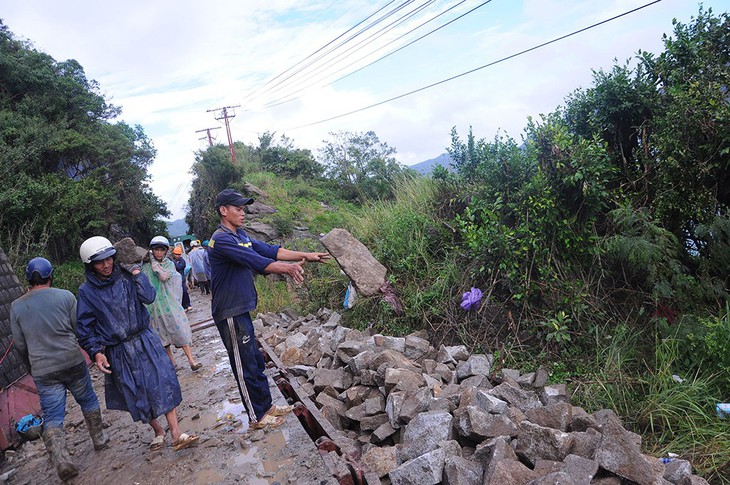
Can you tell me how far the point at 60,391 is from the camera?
4125mm

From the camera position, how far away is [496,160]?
5980mm

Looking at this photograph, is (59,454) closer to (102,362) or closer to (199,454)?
(102,362)

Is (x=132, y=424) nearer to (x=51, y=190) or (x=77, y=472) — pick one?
(x=77, y=472)

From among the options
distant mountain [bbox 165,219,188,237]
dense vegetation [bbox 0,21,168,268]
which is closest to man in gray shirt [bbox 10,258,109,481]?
dense vegetation [bbox 0,21,168,268]

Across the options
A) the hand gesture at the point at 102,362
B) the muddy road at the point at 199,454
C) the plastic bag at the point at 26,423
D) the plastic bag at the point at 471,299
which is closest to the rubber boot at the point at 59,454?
the muddy road at the point at 199,454

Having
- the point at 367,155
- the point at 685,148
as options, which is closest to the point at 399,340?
the point at 685,148

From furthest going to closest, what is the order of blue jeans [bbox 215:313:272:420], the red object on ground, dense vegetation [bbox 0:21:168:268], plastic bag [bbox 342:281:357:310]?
dense vegetation [bbox 0:21:168:268], plastic bag [bbox 342:281:357:310], the red object on ground, blue jeans [bbox 215:313:272:420]

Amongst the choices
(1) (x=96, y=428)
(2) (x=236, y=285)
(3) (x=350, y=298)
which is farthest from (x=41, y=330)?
(3) (x=350, y=298)

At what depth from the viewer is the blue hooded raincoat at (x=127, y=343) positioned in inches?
149

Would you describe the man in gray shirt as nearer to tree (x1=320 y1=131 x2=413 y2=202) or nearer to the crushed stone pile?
the crushed stone pile

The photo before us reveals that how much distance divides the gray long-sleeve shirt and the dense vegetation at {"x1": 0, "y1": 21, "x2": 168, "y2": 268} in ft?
33.5

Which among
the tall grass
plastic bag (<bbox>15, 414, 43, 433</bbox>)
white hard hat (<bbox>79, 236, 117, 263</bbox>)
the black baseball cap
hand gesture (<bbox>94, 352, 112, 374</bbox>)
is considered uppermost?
the black baseball cap

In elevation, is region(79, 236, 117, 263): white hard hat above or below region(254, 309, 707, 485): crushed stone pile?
above

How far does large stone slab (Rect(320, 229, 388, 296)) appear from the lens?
20.9 ft
